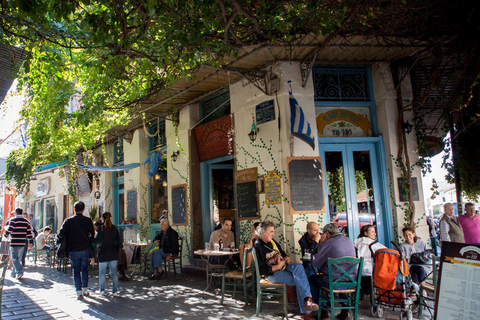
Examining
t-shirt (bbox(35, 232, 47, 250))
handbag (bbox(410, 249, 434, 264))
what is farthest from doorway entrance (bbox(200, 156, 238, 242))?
t-shirt (bbox(35, 232, 47, 250))

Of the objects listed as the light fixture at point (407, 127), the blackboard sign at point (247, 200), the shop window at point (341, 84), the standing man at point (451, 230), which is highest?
the shop window at point (341, 84)

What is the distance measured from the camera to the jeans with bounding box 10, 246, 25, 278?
9.63 m

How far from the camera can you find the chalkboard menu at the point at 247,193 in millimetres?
7879

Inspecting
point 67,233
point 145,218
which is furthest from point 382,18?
point 145,218

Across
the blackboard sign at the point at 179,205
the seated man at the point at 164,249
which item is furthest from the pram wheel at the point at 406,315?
the blackboard sign at the point at 179,205

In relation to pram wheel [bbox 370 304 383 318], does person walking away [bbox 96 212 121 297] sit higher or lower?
higher

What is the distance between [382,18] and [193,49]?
316cm

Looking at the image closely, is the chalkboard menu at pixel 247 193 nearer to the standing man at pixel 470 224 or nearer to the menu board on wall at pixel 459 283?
the standing man at pixel 470 224

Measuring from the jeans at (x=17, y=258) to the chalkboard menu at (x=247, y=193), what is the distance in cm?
600

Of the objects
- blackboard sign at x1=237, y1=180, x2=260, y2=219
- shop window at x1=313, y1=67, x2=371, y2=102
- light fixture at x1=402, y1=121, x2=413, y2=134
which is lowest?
blackboard sign at x1=237, y1=180, x2=260, y2=219

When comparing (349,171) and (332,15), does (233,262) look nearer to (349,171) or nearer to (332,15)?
(349,171)

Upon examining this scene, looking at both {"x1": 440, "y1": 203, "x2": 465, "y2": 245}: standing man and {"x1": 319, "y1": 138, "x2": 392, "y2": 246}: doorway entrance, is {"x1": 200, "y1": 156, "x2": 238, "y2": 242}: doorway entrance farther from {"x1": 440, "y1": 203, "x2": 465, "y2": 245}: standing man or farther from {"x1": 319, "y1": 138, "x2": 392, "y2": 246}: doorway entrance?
{"x1": 440, "y1": 203, "x2": 465, "y2": 245}: standing man

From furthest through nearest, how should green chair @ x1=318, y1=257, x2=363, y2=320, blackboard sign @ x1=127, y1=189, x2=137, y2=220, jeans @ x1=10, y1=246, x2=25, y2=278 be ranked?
blackboard sign @ x1=127, y1=189, x2=137, y2=220 → jeans @ x1=10, y1=246, x2=25, y2=278 → green chair @ x1=318, y1=257, x2=363, y2=320

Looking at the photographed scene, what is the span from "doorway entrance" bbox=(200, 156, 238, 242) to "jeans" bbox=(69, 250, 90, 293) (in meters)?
3.13
